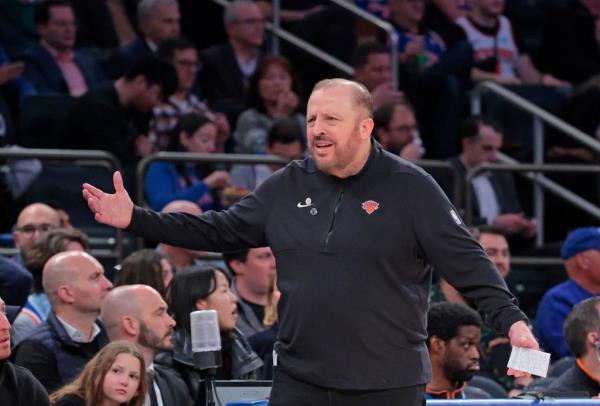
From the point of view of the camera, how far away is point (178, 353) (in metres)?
7.42

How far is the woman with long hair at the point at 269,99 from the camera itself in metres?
11.1

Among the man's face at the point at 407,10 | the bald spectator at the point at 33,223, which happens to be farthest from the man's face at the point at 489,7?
the bald spectator at the point at 33,223

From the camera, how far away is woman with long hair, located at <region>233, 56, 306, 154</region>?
11.1 m

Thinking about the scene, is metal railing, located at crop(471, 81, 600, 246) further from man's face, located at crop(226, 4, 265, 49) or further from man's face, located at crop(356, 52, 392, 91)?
man's face, located at crop(226, 4, 265, 49)

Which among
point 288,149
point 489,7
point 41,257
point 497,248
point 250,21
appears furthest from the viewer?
point 489,7

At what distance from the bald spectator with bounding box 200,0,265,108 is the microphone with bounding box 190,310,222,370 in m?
Answer: 5.70

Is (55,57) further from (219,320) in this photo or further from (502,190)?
(219,320)

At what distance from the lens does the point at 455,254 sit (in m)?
5.33

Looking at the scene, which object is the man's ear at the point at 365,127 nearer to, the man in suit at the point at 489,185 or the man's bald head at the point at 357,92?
the man's bald head at the point at 357,92

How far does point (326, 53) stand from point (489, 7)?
64.4 inches

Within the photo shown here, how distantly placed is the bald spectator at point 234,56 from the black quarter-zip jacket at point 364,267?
6.50m

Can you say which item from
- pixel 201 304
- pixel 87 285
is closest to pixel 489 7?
pixel 201 304

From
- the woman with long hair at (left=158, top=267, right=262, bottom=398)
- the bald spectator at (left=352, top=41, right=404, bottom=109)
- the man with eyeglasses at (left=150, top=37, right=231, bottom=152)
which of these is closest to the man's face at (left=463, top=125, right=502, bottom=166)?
the bald spectator at (left=352, top=41, right=404, bottom=109)

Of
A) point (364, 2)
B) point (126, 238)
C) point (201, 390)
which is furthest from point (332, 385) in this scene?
point (364, 2)
